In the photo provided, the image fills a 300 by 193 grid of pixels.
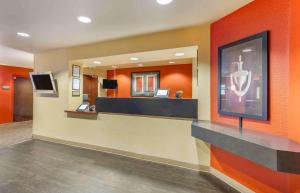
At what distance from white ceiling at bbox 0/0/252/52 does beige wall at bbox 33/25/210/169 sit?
273mm

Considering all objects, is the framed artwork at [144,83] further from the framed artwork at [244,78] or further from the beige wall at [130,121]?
the framed artwork at [244,78]

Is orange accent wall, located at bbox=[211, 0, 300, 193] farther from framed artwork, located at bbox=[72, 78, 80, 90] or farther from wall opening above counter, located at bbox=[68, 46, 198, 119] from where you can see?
framed artwork, located at bbox=[72, 78, 80, 90]

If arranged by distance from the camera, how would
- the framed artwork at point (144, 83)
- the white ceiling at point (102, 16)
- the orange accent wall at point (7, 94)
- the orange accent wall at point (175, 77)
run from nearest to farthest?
the white ceiling at point (102, 16) → the orange accent wall at point (175, 77) → the framed artwork at point (144, 83) → the orange accent wall at point (7, 94)

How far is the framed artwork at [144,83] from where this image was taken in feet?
23.7

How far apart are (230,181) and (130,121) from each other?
207 cm

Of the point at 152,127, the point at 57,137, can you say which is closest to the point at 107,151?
the point at 152,127

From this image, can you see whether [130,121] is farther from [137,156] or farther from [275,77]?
[275,77]

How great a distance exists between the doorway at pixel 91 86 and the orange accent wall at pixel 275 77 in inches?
216

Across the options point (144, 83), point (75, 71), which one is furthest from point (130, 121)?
point (144, 83)

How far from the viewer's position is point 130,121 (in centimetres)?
384

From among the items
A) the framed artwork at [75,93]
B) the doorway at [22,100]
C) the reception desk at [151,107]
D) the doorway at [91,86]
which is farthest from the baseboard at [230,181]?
the doorway at [22,100]

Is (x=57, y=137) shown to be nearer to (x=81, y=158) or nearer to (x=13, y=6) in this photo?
(x=81, y=158)

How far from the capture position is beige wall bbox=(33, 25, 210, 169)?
3.15m

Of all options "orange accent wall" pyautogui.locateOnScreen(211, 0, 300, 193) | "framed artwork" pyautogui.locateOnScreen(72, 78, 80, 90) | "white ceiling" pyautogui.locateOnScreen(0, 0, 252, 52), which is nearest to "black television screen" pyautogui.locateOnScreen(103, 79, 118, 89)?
"framed artwork" pyautogui.locateOnScreen(72, 78, 80, 90)
